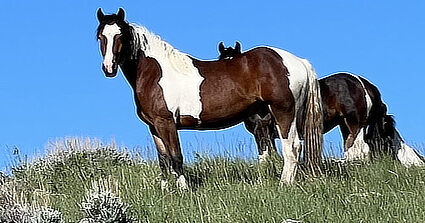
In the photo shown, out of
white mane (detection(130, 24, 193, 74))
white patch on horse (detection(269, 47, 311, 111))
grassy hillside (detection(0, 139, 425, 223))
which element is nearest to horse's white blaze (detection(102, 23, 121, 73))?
white mane (detection(130, 24, 193, 74))

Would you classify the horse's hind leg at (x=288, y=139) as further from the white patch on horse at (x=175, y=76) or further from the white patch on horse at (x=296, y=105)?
the white patch on horse at (x=175, y=76)

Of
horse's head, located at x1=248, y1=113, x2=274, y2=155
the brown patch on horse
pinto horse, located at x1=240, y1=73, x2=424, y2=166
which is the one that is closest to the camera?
the brown patch on horse

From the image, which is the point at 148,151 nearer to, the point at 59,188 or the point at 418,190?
the point at 59,188

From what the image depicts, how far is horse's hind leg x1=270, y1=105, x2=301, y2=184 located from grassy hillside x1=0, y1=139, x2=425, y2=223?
9.0 inches

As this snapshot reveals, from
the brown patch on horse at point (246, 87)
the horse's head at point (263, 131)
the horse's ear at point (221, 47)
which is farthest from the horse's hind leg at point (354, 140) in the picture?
the brown patch on horse at point (246, 87)

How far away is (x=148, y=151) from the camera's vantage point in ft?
40.7

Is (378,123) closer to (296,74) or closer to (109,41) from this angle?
(296,74)

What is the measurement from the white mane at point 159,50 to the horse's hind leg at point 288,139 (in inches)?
48.3

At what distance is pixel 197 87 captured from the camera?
32.7 feet

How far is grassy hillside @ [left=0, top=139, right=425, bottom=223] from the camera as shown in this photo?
7.86 m

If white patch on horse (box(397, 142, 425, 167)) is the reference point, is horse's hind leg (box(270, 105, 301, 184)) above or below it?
below

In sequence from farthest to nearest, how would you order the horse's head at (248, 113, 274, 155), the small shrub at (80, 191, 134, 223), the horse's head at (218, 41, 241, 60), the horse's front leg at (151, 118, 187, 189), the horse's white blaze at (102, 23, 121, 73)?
the horse's head at (218, 41, 241, 60) < the horse's head at (248, 113, 274, 155) < the horse's front leg at (151, 118, 187, 189) < the horse's white blaze at (102, 23, 121, 73) < the small shrub at (80, 191, 134, 223)

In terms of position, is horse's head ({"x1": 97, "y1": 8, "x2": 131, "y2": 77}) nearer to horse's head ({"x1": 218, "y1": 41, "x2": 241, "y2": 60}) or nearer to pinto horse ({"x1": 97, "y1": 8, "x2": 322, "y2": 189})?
pinto horse ({"x1": 97, "y1": 8, "x2": 322, "y2": 189})

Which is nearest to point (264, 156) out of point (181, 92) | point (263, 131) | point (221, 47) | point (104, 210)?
point (263, 131)
